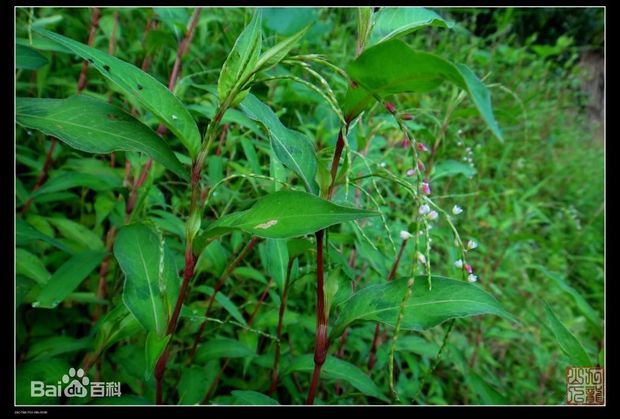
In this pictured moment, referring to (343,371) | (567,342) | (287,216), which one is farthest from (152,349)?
(567,342)

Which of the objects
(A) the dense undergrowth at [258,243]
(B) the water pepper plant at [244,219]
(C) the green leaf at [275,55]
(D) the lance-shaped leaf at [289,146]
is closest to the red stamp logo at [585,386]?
(A) the dense undergrowth at [258,243]

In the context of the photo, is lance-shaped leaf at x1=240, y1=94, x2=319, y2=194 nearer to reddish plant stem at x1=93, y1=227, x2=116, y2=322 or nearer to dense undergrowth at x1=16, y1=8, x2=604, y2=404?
dense undergrowth at x1=16, y1=8, x2=604, y2=404

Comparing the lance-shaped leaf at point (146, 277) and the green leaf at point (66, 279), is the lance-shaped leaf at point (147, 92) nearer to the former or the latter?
the lance-shaped leaf at point (146, 277)

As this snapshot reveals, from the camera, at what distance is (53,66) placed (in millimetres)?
1272

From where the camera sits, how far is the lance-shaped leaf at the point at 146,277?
0.58m

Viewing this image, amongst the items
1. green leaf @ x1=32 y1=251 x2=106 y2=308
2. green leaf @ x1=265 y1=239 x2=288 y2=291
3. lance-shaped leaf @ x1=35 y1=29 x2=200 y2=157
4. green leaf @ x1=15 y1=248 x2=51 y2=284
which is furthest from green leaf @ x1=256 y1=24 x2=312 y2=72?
green leaf @ x1=15 y1=248 x2=51 y2=284

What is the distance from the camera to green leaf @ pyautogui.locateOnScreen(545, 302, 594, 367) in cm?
69

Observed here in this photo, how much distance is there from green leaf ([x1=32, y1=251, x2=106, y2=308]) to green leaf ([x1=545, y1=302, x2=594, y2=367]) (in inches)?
27.3

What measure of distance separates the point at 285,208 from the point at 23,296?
1.87ft

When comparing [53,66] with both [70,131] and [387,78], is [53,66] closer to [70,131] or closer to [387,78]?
[70,131]

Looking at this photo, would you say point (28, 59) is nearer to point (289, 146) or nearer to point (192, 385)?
point (289, 146)

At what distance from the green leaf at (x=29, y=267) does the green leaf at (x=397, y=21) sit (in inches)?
26.0

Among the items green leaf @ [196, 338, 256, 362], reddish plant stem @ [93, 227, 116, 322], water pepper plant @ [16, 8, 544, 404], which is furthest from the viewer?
reddish plant stem @ [93, 227, 116, 322]

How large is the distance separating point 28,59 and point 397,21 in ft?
1.77
